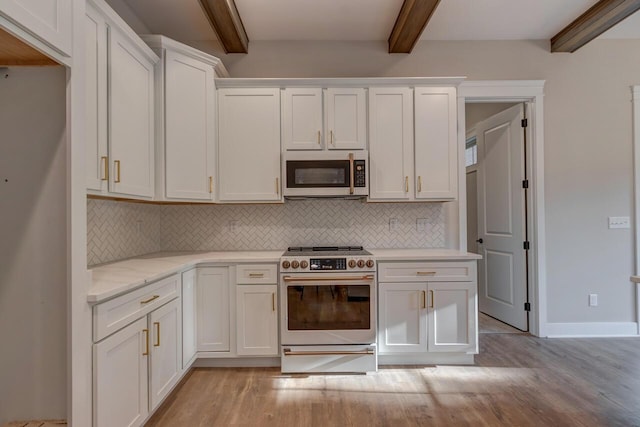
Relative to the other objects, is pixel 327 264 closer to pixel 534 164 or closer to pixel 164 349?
pixel 164 349

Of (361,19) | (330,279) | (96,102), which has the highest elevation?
(361,19)

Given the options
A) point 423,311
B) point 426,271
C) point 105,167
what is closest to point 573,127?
point 426,271

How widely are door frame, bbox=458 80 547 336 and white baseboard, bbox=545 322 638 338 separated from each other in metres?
0.11

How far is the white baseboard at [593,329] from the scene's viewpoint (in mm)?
3240

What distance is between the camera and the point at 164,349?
6.72 ft

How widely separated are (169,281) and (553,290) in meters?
3.61

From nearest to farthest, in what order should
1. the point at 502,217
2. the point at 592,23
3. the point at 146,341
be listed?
the point at 146,341
the point at 592,23
the point at 502,217

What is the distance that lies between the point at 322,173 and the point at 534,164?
2233 mm

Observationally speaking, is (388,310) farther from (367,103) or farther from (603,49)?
(603,49)

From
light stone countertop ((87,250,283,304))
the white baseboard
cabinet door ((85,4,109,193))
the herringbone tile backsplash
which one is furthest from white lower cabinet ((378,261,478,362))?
cabinet door ((85,4,109,193))

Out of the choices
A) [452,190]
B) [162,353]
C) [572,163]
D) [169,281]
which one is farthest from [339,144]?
[572,163]

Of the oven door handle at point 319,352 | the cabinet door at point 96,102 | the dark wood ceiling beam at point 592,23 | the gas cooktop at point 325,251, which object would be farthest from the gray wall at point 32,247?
the dark wood ceiling beam at point 592,23

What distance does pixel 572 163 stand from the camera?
10.8ft

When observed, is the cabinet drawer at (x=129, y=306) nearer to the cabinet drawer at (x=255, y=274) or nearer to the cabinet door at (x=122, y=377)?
the cabinet door at (x=122, y=377)
